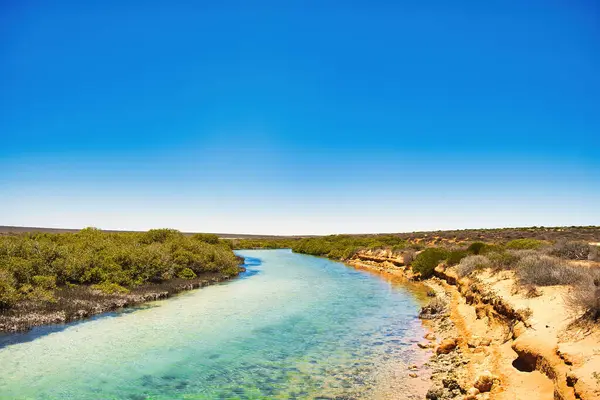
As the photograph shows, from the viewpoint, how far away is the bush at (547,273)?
594 inches

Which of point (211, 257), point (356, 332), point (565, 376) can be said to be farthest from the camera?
point (211, 257)

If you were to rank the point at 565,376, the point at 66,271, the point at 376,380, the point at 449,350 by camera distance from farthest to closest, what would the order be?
the point at 66,271
the point at 449,350
the point at 376,380
the point at 565,376

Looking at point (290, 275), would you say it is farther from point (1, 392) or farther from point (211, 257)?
point (1, 392)

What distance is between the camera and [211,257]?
4066cm

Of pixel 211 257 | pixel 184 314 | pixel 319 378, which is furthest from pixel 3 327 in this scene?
pixel 211 257

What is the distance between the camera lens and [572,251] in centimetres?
Answer: 2455

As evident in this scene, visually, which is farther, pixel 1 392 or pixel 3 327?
pixel 3 327

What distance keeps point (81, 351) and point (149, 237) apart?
1089 inches

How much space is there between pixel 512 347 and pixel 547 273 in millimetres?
6637

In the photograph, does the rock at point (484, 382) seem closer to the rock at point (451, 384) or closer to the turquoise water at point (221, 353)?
the rock at point (451, 384)

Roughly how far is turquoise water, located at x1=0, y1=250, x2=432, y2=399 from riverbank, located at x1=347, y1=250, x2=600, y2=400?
153cm

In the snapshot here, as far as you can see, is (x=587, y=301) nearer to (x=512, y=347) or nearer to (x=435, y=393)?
(x=512, y=347)

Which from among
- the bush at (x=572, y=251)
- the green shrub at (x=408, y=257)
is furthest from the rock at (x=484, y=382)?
the green shrub at (x=408, y=257)

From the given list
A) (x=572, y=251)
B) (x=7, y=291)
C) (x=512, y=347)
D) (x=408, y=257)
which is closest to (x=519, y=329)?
(x=512, y=347)
